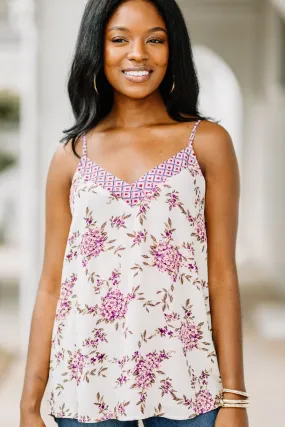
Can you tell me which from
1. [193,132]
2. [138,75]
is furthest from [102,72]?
[193,132]

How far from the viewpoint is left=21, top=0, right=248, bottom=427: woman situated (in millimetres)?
1698

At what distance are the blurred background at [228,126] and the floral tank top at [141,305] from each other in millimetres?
2823

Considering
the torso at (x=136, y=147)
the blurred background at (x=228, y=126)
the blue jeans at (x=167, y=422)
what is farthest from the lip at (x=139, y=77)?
the blurred background at (x=228, y=126)

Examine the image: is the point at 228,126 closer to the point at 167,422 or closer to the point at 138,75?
the point at 138,75

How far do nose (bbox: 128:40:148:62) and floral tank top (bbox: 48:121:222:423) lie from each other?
206 millimetres

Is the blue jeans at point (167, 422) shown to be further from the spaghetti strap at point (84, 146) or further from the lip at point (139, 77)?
the lip at point (139, 77)

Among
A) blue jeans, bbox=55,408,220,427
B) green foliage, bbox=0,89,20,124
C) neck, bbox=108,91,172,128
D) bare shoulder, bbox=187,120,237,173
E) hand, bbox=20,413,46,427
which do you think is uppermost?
green foliage, bbox=0,89,20,124

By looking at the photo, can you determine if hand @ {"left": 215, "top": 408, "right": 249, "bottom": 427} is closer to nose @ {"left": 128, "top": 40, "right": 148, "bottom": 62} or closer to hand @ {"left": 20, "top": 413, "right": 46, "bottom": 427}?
hand @ {"left": 20, "top": 413, "right": 46, "bottom": 427}

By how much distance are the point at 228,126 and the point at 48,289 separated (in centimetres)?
1202

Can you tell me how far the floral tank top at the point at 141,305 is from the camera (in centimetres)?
169

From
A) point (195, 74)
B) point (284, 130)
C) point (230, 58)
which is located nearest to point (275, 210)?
point (284, 130)

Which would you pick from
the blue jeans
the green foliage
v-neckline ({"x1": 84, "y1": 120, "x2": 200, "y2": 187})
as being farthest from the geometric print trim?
the green foliage

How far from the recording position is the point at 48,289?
1.87 metres

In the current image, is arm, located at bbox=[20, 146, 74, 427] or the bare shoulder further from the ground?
the bare shoulder
